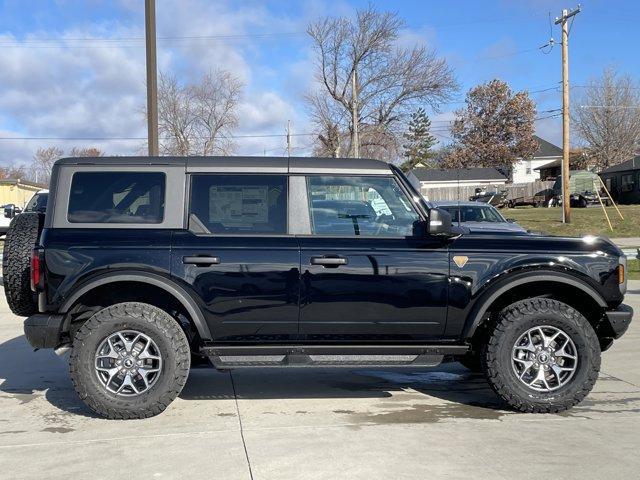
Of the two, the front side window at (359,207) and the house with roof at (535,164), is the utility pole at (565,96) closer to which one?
the front side window at (359,207)

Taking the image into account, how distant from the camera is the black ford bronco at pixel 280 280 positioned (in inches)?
196

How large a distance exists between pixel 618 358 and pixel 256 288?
4.39 metres

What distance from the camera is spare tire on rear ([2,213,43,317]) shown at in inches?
205

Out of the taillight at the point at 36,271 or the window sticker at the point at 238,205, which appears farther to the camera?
the window sticker at the point at 238,205

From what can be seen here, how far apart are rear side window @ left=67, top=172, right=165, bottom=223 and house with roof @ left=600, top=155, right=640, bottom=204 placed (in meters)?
47.8

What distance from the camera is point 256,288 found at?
197 inches

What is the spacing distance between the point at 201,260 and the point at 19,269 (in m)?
1.54

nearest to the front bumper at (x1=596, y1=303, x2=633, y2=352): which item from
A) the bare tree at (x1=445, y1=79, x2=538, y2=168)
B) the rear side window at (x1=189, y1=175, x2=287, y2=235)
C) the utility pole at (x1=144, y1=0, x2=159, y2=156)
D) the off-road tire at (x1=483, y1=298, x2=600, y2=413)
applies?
the off-road tire at (x1=483, y1=298, x2=600, y2=413)

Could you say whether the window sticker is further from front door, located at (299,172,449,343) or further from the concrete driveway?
the concrete driveway

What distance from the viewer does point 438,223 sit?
4.93 m

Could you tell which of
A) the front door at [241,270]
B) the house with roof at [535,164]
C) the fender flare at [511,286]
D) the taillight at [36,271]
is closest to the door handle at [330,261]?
the front door at [241,270]

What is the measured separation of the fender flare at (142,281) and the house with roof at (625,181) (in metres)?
47.9

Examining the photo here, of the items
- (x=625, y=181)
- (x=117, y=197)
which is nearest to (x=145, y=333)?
(x=117, y=197)

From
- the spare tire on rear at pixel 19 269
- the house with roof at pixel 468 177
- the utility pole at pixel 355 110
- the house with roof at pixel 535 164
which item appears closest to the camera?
the spare tire on rear at pixel 19 269
